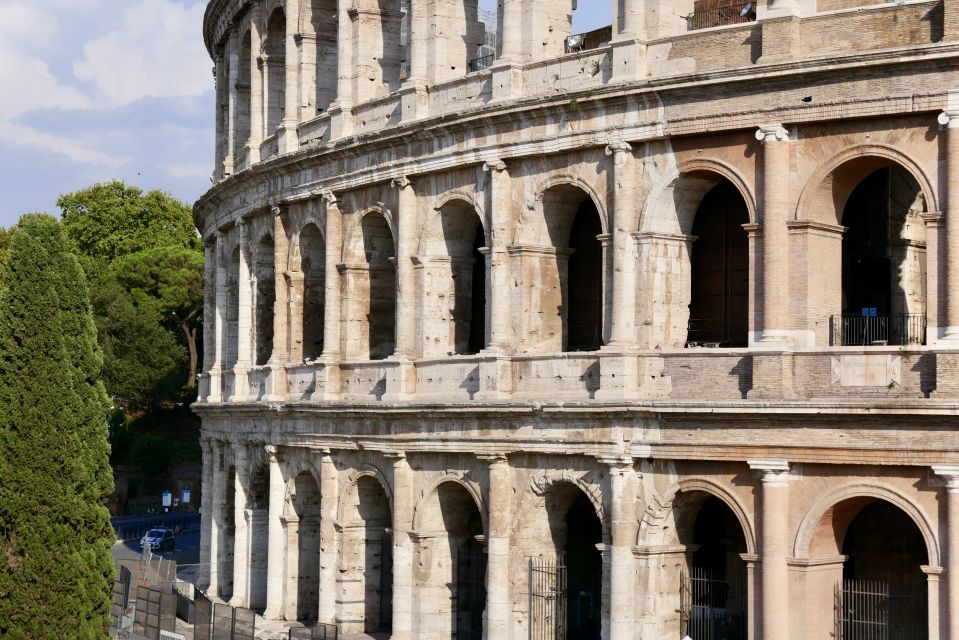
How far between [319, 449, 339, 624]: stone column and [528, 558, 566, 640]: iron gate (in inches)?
231

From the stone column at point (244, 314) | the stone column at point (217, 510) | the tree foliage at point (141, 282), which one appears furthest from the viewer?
the tree foliage at point (141, 282)

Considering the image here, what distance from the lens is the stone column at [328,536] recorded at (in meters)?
32.6

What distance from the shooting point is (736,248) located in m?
26.9

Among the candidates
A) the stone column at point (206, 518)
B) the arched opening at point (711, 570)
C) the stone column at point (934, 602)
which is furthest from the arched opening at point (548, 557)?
the stone column at point (206, 518)

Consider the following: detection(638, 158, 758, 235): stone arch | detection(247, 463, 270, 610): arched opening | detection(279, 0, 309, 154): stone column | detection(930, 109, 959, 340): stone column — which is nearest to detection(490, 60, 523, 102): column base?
detection(638, 158, 758, 235): stone arch

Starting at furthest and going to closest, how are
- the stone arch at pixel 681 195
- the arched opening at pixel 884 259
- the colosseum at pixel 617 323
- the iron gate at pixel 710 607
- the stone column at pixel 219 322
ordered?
the stone column at pixel 219 322, the iron gate at pixel 710 607, the stone arch at pixel 681 195, the arched opening at pixel 884 259, the colosseum at pixel 617 323

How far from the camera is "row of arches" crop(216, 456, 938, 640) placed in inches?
969

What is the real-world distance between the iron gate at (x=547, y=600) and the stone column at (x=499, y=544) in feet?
1.47

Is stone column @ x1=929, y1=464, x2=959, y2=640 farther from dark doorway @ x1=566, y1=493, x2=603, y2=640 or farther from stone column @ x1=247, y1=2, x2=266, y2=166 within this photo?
stone column @ x1=247, y1=2, x2=266, y2=166

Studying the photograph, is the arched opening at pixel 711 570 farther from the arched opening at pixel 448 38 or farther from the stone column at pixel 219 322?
the stone column at pixel 219 322

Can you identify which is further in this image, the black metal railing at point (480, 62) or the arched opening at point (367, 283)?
the arched opening at point (367, 283)

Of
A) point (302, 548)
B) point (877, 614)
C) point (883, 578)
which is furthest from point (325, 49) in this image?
point (877, 614)

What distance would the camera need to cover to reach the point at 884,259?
26.3 metres

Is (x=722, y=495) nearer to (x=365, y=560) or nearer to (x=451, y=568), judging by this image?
(x=451, y=568)
